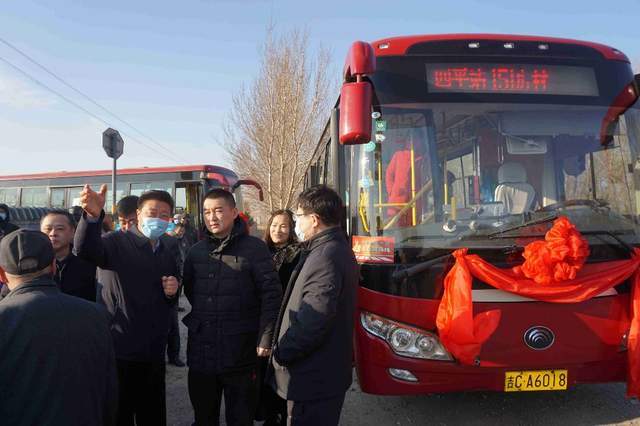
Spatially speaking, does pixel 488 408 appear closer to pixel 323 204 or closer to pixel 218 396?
pixel 218 396

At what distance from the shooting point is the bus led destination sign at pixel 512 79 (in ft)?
10.7

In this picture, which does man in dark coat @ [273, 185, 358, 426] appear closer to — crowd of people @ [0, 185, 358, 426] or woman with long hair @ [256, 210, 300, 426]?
crowd of people @ [0, 185, 358, 426]

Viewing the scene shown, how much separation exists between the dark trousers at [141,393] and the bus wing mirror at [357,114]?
2031 mm

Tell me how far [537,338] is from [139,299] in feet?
8.66

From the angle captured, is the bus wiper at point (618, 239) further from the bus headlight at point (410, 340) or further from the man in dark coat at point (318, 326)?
the man in dark coat at point (318, 326)

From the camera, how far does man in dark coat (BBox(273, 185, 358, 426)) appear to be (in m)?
2.23

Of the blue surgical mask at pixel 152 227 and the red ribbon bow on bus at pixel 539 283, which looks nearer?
the red ribbon bow on bus at pixel 539 283

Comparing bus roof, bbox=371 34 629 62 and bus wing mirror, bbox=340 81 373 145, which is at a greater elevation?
bus roof, bbox=371 34 629 62

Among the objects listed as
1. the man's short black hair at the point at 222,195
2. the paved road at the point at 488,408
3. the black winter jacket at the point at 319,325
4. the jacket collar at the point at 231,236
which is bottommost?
the paved road at the point at 488,408

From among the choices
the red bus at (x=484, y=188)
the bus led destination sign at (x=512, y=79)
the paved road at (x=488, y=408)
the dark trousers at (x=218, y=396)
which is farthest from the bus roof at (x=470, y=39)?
the paved road at (x=488, y=408)

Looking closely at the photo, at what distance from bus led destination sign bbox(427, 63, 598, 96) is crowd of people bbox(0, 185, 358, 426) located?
4.77 feet

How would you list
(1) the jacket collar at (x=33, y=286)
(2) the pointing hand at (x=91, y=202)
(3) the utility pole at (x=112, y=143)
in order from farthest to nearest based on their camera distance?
(3) the utility pole at (x=112, y=143), (2) the pointing hand at (x=91, y=202), (1) the jacket collar at (x=33, y=286)

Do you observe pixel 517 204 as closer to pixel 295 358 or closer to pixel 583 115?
pixel 583 115

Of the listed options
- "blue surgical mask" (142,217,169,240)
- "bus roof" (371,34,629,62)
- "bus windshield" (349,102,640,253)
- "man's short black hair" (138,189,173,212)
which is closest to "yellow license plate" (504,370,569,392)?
"bus windshield" (349,102,640,253)
